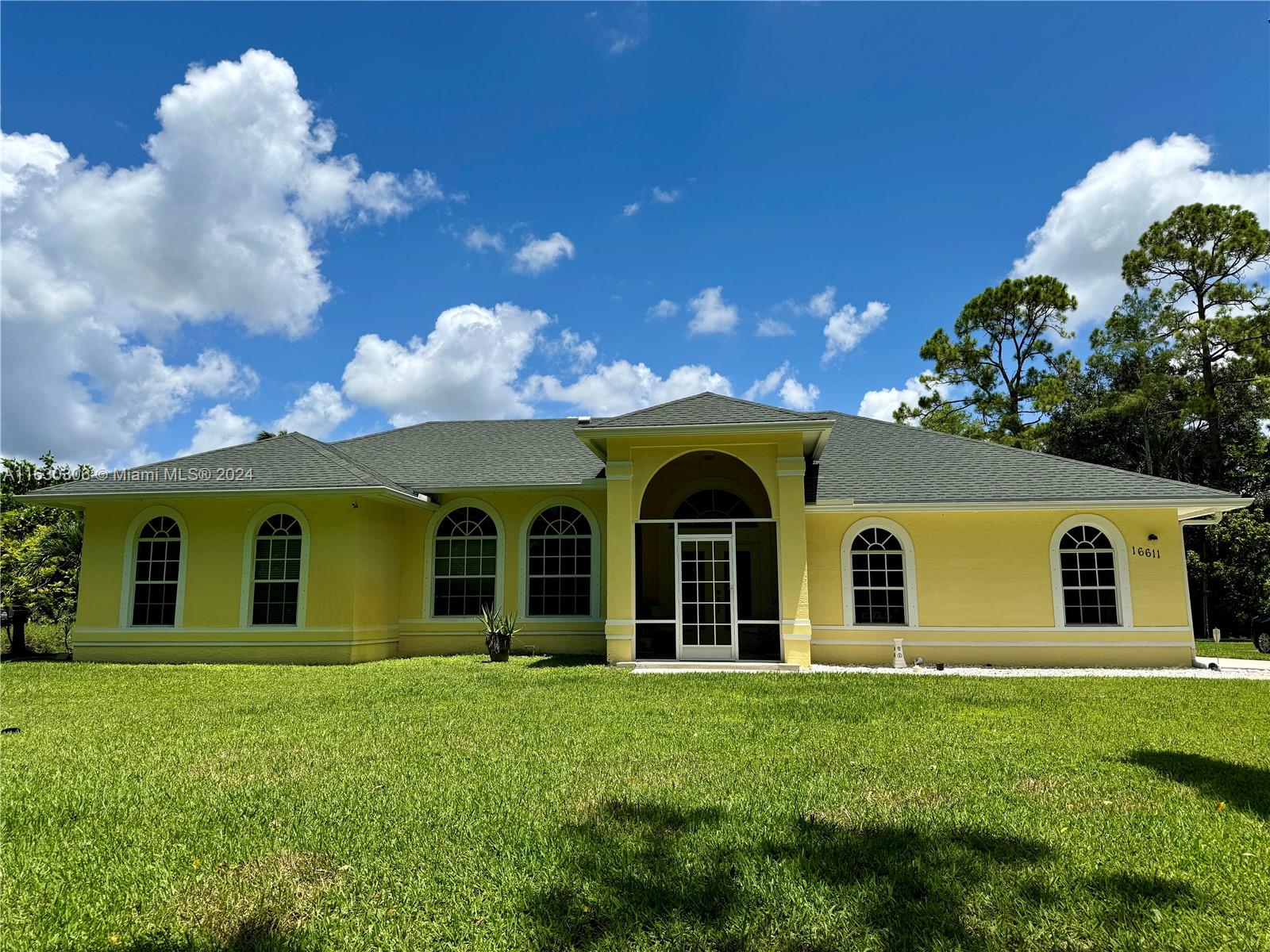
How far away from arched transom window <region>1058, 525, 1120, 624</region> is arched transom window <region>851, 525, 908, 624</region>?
3.06 m

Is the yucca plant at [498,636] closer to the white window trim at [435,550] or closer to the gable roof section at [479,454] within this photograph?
the white window trim at [435,550]

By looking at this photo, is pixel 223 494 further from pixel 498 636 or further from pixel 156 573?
pixel 498 636

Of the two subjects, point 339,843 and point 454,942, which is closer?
point 454,942

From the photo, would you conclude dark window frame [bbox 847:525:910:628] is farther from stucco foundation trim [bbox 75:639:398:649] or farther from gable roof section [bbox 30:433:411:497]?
stucco foundation trim [bbox 75:639:398:649]

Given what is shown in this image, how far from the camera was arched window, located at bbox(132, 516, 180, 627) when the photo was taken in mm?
15359

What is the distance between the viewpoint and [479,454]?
18.4 m

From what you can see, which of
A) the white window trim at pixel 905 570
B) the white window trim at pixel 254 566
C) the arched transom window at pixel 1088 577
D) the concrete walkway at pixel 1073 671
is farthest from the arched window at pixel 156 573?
the arched transom window at pixel 1088 577

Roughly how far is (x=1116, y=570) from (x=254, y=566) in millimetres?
17322

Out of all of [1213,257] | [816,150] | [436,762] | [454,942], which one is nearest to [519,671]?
[436,762]

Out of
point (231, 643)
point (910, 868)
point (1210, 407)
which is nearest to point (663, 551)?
point (231, 643)

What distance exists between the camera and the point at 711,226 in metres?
16.2

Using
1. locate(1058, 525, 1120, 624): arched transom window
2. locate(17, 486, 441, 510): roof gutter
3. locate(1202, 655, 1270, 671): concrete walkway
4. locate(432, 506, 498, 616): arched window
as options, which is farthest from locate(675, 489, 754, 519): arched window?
locate(1202, 655, 1270, 671): concrete walkway

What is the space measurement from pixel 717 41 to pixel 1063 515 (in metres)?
10.9

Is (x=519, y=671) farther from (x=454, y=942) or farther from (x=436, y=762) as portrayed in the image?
(x=454, y=942)
